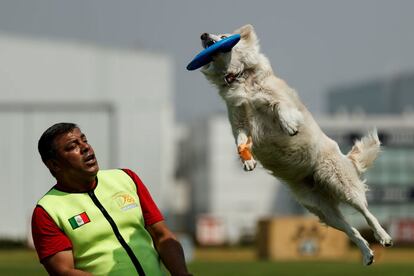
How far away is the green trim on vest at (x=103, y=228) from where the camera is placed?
7469 millimetres

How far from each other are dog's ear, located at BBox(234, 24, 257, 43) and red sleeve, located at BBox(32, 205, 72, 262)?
365cm

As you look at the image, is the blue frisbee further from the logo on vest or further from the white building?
the white building

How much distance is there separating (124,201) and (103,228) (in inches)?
10.2

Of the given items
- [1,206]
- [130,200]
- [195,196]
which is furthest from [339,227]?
[195,196]

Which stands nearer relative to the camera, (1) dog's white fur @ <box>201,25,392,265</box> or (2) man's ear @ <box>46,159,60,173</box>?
(2) man's ear @ <box>46,159,60,173</box>

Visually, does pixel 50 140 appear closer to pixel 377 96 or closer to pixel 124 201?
pixel 124 201

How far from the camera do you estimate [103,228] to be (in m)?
7.51

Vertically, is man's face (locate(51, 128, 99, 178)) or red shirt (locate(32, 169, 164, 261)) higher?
man's face (locate(51, 128, 99, 178))

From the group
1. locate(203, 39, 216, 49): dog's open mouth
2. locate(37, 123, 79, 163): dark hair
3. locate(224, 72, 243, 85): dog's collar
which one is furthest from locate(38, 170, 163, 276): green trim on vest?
locate(224, 72, 243, 85): dog's collar

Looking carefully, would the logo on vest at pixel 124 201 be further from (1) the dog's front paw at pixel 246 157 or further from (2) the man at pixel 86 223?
(1) the dog's front paw at pixel 246 157

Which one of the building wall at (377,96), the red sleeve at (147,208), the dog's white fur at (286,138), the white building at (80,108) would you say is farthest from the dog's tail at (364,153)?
the building wall at (377,96)

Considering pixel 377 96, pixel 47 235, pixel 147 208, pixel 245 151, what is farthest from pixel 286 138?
pixel 377 96

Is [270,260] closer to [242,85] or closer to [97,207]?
[242,85]

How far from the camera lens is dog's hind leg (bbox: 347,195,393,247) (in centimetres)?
1001
